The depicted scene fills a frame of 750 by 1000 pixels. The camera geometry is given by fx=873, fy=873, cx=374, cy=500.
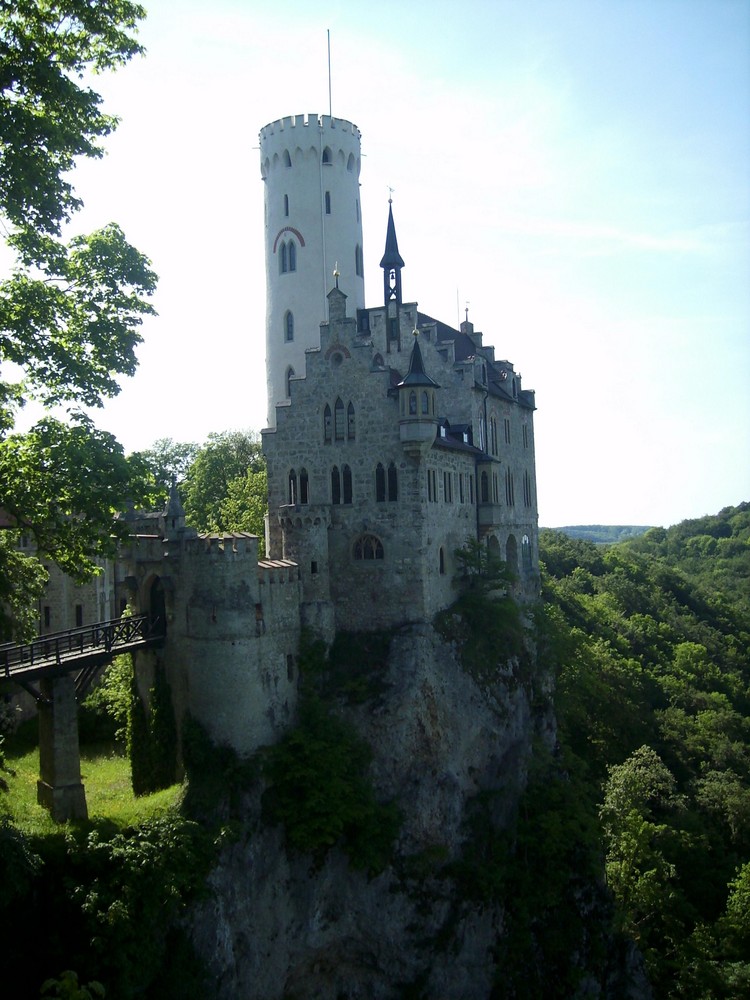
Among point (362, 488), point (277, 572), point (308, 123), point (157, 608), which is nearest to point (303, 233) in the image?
point (308, 123)

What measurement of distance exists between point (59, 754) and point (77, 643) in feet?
13.7

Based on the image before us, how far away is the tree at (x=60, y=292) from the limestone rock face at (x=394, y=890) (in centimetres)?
1383

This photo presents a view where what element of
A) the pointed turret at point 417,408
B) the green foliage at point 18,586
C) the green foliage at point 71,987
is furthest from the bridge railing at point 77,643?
the pointed turret at point 417,408

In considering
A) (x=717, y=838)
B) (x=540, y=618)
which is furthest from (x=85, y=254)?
(x=717, y=838)

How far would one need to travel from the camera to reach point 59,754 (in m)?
28.9

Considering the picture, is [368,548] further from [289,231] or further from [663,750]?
[663,750]

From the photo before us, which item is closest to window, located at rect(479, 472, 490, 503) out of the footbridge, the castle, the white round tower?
the castle

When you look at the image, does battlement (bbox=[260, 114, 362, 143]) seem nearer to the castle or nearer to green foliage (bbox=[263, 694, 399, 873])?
→ the castle

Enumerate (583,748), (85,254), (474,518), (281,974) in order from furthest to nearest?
(583,748)
(474,518)
(281,974)
(85,254)

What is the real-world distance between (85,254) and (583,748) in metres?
46.1

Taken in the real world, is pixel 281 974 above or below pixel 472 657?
below

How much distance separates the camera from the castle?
32125mm

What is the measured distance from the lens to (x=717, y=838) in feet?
173

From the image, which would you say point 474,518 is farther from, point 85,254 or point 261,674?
point 85,254
